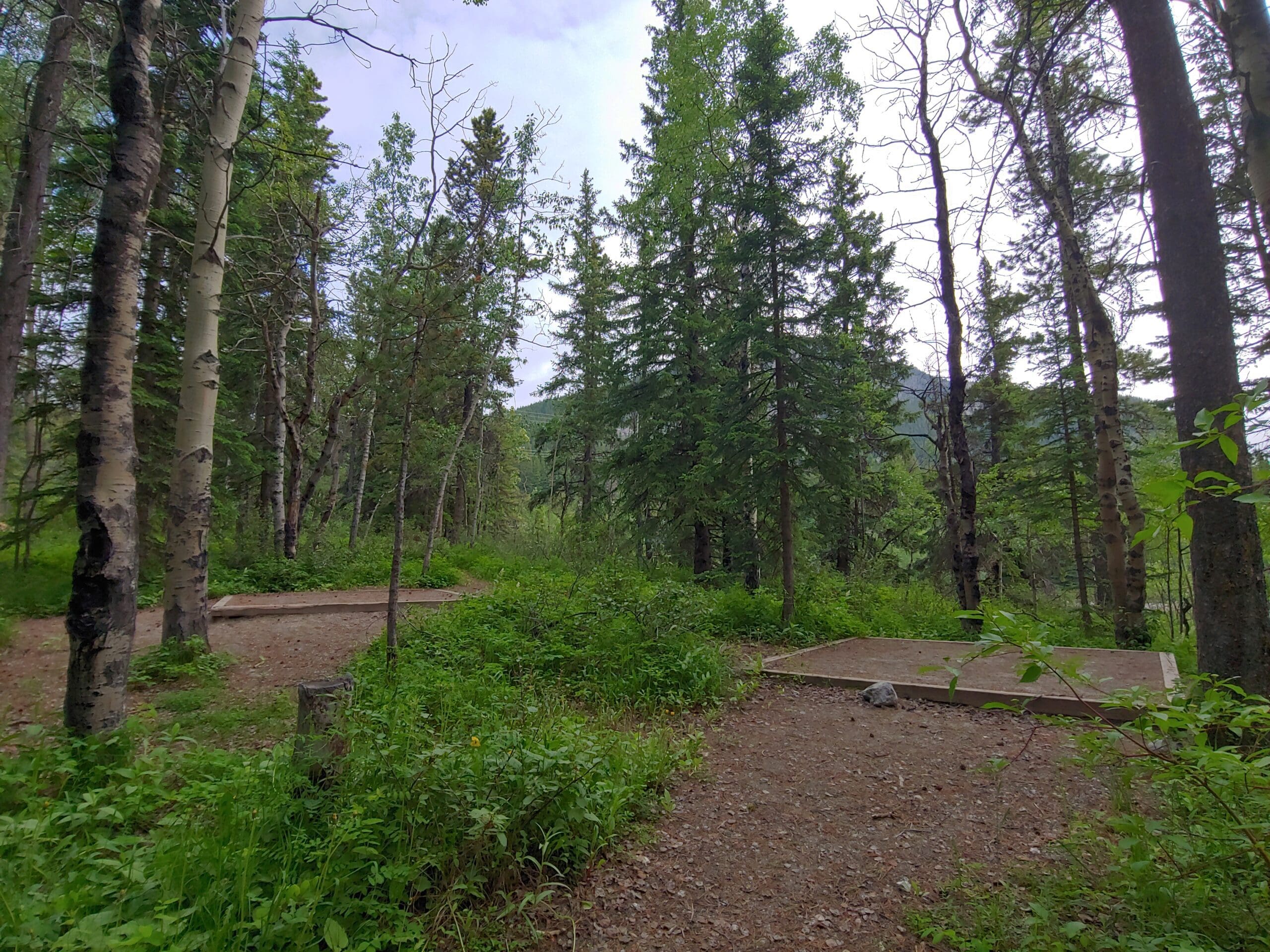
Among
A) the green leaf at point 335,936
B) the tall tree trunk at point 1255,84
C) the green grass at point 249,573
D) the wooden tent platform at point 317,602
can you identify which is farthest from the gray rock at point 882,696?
the green grass at point 249,573

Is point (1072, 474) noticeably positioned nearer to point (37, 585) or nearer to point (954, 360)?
point (954, 360)

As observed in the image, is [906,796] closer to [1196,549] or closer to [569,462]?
[1196,549]

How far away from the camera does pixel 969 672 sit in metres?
6.14

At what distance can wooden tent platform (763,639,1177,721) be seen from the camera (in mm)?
4918

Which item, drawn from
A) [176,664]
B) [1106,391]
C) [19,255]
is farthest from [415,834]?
[19,255]

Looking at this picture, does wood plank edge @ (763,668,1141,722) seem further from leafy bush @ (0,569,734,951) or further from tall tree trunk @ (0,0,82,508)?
tall tree trunk @ (0,0,82,508)

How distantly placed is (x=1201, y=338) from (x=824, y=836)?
335 centimetres

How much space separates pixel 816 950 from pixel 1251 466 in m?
3.18

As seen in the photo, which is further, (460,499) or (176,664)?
(460,499)

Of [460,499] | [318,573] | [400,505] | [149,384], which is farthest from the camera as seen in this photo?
[460,499]

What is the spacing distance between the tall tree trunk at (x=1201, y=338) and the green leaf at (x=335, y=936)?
13.1 ft

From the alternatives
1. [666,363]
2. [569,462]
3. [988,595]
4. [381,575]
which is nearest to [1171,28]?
[666,363]

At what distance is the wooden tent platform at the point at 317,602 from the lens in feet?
27.0

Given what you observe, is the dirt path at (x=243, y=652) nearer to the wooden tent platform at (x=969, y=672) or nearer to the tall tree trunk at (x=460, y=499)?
the wooden tent platform at (x=969, y=672)
